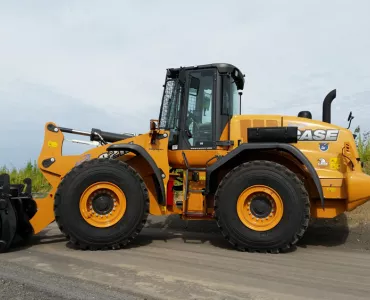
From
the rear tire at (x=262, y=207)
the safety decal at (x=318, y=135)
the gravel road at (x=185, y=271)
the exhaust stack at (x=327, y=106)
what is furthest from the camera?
the exhaust stack at (x=327, y=106)

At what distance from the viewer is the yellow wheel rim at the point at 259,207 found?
570 centimetres

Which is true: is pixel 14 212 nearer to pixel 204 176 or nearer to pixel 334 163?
pixel 204 176

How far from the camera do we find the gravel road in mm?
3844

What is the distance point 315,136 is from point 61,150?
3998mm

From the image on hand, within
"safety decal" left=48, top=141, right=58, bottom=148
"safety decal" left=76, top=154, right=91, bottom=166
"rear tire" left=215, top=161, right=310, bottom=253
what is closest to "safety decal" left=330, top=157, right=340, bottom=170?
"rear tire" left=215, top=161, right=310, bottom=253

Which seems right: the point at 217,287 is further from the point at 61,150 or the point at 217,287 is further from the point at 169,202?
the point at 61,150

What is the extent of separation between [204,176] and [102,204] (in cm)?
169

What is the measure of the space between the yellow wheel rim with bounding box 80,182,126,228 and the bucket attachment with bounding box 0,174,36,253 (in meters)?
0.93

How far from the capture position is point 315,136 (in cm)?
613

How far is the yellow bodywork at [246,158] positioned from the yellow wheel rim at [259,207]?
677 millimetres

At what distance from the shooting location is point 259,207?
580cm

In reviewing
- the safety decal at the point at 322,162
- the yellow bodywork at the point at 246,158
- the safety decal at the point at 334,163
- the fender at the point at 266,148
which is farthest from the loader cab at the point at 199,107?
the safety decal at the point at 334,163

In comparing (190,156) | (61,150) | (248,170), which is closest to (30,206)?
(61,150)

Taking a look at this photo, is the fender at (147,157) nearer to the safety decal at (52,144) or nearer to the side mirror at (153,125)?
the side mirror at (153,125)
